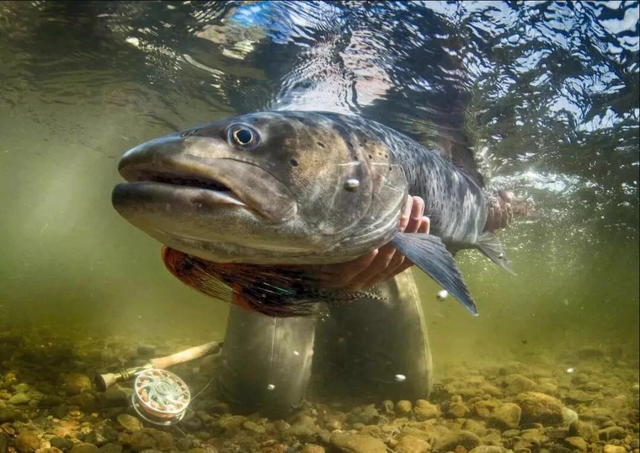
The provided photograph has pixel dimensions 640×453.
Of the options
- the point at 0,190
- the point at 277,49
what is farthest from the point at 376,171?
the point at 0,190

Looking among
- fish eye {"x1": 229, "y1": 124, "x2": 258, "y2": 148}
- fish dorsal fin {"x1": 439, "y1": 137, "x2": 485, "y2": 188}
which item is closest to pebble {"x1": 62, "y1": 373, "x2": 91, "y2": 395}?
fish eye {"x1": 229, "y1": 124, "x2": 258, "y2": 148}

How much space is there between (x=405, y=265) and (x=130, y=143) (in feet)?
64.6

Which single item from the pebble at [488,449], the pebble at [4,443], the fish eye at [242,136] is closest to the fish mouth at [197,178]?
the fish eye at [242,136]

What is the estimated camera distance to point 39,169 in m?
35.8

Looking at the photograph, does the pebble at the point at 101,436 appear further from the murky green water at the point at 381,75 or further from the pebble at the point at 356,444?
the pebble at the point at 356,444

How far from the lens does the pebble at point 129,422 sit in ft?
15.9

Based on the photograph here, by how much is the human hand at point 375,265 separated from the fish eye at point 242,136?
41.1 inches

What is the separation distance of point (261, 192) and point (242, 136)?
0.34 metres

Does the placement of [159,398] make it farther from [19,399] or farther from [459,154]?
[459,154]

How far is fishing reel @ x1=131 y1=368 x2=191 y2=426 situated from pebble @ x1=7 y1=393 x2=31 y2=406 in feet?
4.23

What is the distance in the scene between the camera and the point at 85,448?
13.0 feet

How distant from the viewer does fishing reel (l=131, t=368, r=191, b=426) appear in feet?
16.3

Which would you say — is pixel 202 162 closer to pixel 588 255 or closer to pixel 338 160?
pixel 338 160

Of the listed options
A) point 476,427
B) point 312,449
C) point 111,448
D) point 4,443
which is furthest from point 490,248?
point 4,443
